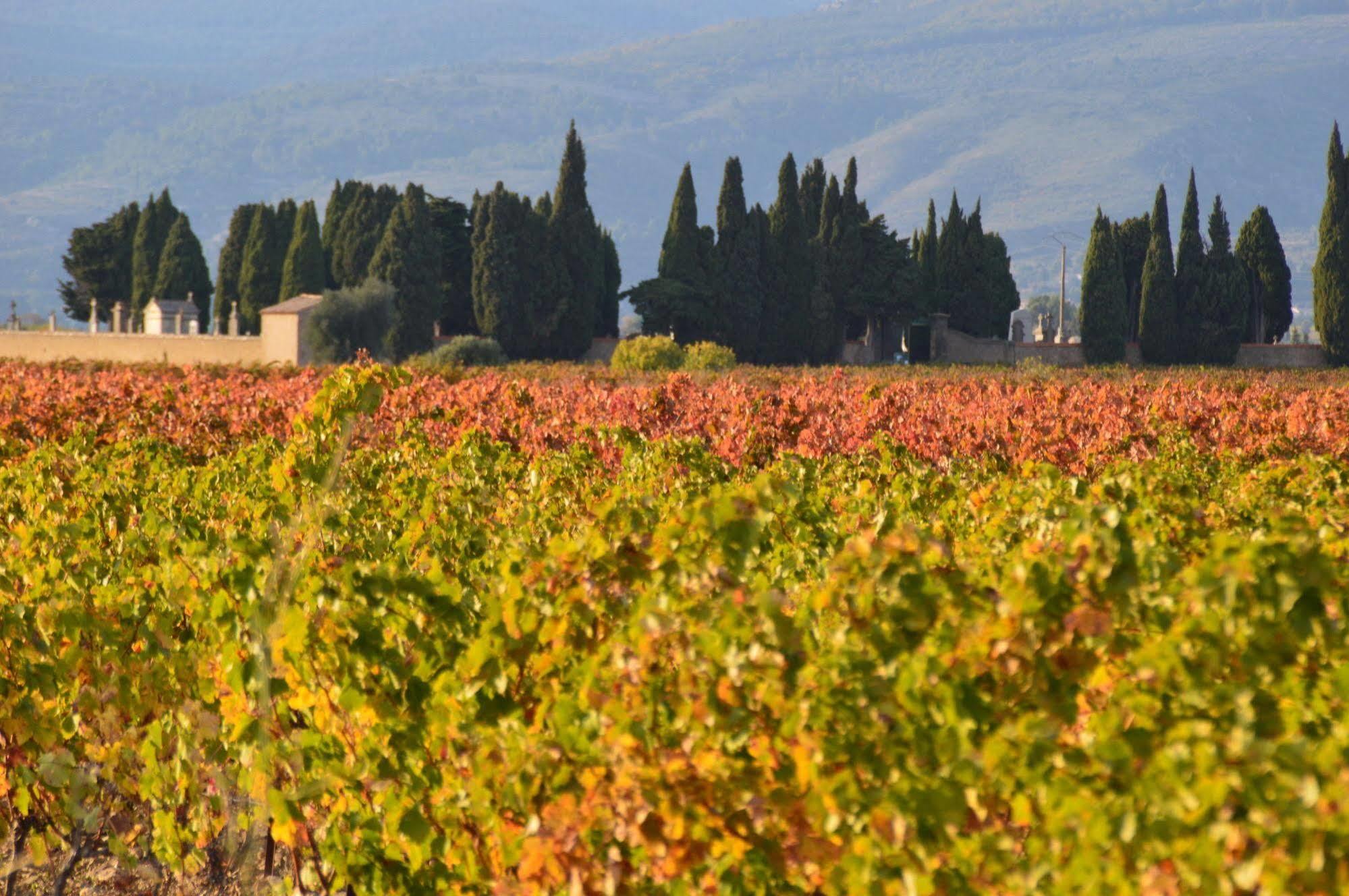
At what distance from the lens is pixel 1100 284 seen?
55.3 meters

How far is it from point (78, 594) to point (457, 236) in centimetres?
5309

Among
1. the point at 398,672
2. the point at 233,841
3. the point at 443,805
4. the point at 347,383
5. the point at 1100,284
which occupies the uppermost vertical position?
the point at 1100,284

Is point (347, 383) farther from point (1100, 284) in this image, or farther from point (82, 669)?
point (1100, 284)

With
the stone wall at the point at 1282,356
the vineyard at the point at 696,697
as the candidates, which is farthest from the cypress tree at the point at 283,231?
the vineyard at the point at 696,697

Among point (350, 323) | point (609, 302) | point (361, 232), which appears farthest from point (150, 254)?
point (350, 323)

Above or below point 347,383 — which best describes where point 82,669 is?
below

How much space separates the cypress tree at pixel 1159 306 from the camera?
182 ft

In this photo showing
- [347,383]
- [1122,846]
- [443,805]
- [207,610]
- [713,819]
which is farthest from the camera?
[347,383]

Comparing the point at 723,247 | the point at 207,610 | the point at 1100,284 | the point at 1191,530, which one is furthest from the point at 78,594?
the point at 1100,284

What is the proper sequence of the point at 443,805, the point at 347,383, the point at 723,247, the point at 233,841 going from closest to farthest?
1. the point at 443,805
2. the point at 233,841
3. the point at 347,383
4. the point at 723,247

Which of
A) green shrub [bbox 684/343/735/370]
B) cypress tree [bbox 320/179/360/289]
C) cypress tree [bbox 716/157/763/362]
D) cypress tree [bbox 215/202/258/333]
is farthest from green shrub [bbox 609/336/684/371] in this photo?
cypress tree [bbox 215/202/258/333]

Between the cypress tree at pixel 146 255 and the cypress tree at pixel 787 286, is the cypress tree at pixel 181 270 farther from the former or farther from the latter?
the cypress tree at pixel 787 286

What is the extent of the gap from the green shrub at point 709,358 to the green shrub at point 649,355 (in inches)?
12.3

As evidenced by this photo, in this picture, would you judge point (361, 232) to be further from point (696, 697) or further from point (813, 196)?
point (696, 697)
